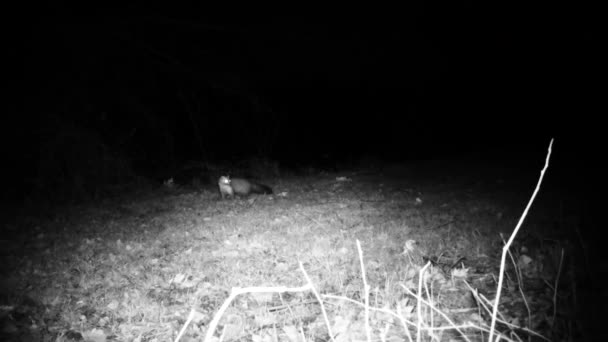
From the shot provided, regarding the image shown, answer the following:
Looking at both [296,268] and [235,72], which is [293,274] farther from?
[235,72]

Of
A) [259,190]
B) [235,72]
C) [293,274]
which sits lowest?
[293,274]

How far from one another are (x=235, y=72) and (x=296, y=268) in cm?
628

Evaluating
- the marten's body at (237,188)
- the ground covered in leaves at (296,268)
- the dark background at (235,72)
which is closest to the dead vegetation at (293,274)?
the ground covered in leaves at (296,268)

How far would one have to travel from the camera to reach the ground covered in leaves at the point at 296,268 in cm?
270

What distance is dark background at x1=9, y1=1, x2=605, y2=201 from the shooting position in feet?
25.4

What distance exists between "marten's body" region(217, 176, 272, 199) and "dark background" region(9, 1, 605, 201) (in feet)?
6.52

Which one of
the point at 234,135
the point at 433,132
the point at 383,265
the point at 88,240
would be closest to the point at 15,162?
the point at 88,240

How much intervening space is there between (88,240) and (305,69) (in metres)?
6.25

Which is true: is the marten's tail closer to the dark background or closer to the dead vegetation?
the dead vegetation

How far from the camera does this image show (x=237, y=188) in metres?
7.68

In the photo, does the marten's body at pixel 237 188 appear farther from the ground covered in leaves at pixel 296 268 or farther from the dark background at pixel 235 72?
the dark background at pixel 235 72

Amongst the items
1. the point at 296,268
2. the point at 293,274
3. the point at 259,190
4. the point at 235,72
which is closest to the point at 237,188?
the point at 259,190

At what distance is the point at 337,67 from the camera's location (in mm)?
8852

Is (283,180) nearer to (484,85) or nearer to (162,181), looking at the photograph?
(162,181)
